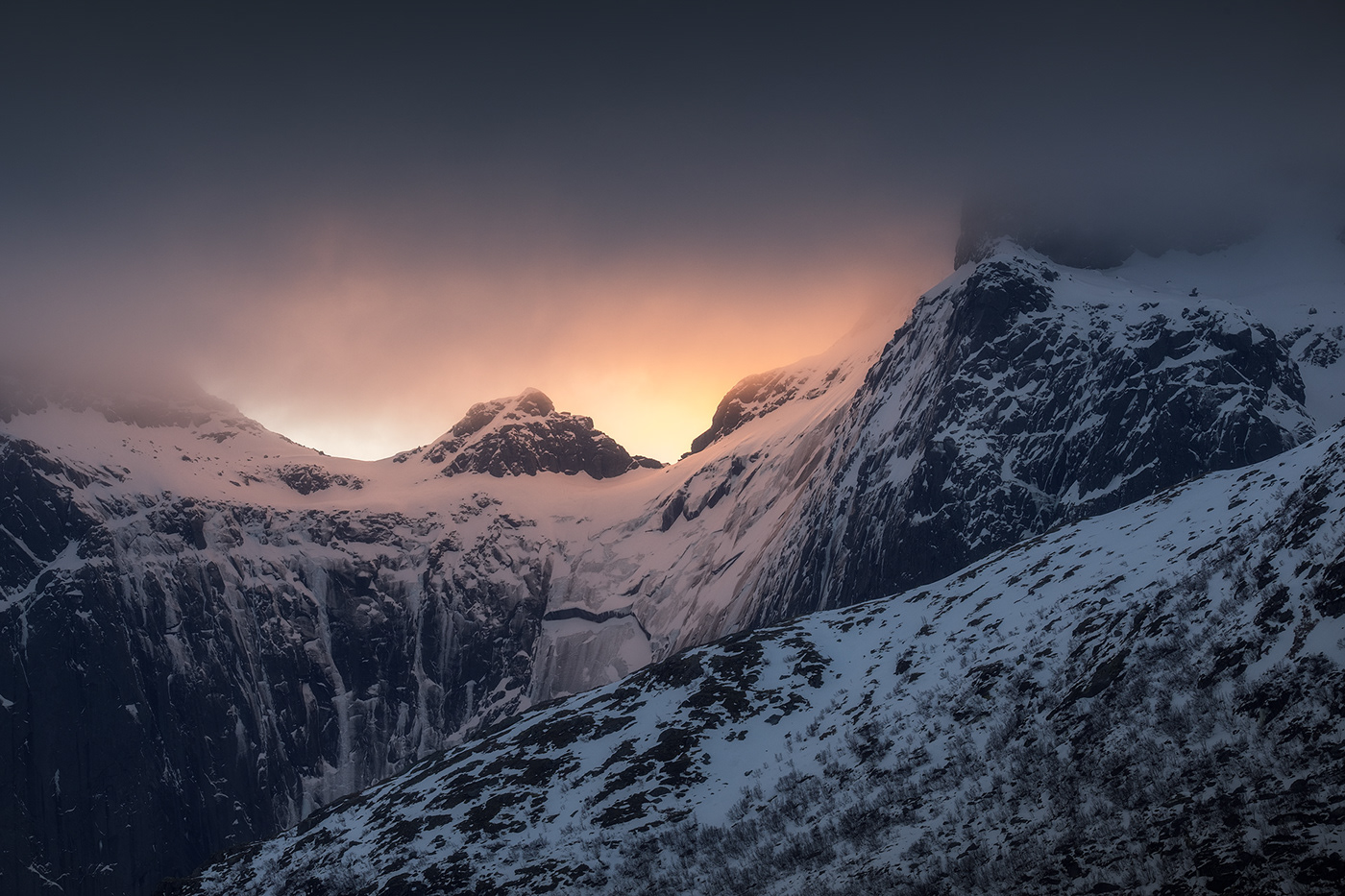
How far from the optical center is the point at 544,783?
1901 inches

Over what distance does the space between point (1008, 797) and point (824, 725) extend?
15694 millimetres

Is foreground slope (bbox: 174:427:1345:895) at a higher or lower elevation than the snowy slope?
lower

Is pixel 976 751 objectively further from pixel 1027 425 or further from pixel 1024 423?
pixel 1024 423

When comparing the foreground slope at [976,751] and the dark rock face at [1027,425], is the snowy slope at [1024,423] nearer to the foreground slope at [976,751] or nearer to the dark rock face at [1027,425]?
the dark rock face at [1027,425]

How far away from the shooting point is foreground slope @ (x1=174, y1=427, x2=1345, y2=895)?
25234 mm

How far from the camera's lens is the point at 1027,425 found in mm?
137750

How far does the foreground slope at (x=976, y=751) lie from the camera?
82.8 ft

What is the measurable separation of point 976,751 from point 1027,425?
109681 mm

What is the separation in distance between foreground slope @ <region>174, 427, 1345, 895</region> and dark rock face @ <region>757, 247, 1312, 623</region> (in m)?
72.1

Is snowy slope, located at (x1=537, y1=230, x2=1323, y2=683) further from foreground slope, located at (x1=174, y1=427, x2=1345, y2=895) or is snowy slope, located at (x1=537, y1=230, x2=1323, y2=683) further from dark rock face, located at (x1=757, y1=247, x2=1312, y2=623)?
foreground slope, located at (x1=174, y1=427, x2=1345, y2=895)

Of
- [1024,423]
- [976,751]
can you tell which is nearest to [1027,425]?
[1024,423]

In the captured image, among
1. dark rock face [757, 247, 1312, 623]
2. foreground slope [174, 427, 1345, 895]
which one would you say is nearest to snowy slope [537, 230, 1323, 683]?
dark rock face [757, 247, 1312, 623]

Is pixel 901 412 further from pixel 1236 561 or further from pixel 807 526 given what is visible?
pixel 1236 561

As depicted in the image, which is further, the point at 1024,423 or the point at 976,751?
the point at 1024,423
